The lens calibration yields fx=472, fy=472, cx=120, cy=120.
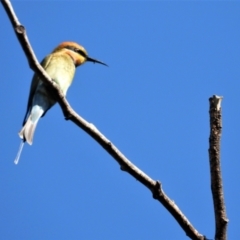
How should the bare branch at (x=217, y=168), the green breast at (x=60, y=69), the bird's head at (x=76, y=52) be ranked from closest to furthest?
the bare branch at (x=217, y=168) → the green breast at (x=60, y=69) → the bird's head at (x=76, y=52)

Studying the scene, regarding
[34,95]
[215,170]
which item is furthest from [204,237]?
[34,95]

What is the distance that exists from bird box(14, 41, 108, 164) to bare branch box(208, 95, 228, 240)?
158 cm

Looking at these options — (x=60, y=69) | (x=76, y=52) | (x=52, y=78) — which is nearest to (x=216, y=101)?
(x=52, y=78)

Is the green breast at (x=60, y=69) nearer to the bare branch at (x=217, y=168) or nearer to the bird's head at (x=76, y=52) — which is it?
the bird's head at (x=76, y=52)

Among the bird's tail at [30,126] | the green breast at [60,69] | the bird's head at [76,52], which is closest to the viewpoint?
the bird's tail at [30,126]

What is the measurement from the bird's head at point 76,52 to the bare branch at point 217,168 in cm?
281

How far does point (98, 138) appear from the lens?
186cm

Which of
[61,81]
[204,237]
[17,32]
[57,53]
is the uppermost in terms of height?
[57,53]

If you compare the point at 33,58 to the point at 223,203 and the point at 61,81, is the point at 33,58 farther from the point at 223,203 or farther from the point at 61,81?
the point at 61,81

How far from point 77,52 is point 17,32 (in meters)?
2.83

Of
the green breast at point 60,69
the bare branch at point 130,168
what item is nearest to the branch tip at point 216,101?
the bare branch at point 130,168

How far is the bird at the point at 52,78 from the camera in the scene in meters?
3.44

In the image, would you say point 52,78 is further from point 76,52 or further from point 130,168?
point 130,168

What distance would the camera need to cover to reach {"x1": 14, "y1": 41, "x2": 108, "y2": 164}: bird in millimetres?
3439
